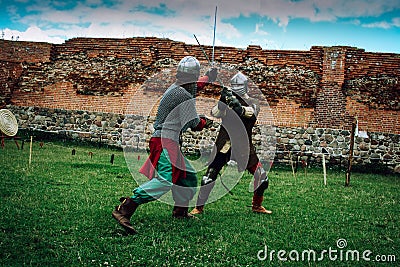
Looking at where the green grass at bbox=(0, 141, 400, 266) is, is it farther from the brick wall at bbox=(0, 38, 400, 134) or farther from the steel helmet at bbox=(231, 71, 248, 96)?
the brick wall at bbox=(0, 38, 400, 134)

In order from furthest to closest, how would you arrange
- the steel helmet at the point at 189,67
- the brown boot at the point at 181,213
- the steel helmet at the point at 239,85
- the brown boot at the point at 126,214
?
the steel helmet at the point at 239,85 → the brown boot at the point at 181,213 → the steel helmet at the point at 189,67 → the brown boot at the point at 126,214

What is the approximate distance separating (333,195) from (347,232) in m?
2.79

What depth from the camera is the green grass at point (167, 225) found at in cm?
381

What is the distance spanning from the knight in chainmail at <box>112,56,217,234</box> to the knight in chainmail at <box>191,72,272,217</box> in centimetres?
69

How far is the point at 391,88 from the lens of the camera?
12.6 metres

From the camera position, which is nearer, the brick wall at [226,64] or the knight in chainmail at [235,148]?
the knight in chainmail at [235,148]

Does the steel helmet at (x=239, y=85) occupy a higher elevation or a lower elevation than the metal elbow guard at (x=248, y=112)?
higher

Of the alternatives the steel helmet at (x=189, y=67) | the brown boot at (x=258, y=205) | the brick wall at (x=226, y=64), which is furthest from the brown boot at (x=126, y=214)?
the brick wall at (x=226, y=64)

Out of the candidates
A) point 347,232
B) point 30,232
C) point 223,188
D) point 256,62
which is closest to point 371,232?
point 347,232

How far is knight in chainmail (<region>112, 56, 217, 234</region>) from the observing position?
14.5 feet

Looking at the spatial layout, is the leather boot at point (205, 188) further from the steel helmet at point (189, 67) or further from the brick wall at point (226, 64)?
the brick wall at point (226, 64)

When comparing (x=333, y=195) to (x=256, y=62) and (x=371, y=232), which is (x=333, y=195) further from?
(x=256, y=62)

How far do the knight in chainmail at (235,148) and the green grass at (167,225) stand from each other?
0.30m

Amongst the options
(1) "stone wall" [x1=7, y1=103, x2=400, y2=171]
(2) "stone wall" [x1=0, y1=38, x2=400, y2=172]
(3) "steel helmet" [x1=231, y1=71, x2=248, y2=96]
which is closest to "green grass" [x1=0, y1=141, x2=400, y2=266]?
(3) "steel helmet" [x1=231, y1=71, x2=248, y2=96]
